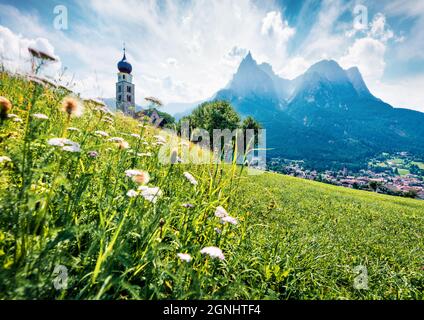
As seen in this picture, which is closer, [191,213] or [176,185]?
[191,213]

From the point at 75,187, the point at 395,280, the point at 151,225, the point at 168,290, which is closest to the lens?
the point at 168,290

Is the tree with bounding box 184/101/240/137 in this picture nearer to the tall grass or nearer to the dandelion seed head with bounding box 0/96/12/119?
the tall grass

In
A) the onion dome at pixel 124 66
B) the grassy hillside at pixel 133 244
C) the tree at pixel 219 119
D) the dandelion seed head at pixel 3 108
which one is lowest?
the grassy hillside at pixel 133 244

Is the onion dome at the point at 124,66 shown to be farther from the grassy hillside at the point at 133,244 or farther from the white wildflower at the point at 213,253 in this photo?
the white wildflower at the point at 213,253

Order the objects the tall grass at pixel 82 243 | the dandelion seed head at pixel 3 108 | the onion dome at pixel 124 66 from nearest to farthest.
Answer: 1. the tall grass at pixel 82 243
2. the dandelion seed head at pixel 3 108
3. the onion dome at pixel 124 66

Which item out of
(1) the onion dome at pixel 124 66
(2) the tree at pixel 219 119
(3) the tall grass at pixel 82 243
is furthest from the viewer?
(1) the onion dome at pixel 124 66

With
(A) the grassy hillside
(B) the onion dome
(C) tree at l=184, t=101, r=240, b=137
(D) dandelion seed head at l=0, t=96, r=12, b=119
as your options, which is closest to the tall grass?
(A) the grassy hillside

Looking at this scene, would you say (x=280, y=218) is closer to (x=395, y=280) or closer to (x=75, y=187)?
(x=395, y=280)

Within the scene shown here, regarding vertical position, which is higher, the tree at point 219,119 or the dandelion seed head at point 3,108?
the tree at point 219,119

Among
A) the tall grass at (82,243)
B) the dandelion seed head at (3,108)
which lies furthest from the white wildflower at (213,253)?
the dandelion seed head at (3,108)

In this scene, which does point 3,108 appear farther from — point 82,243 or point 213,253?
point 213,253
